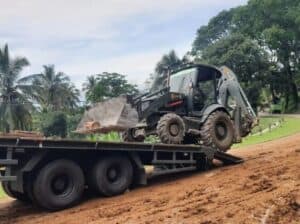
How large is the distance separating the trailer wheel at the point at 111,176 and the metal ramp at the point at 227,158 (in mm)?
3008

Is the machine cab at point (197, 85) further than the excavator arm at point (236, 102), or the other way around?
the excavator arm at point (236, 102)

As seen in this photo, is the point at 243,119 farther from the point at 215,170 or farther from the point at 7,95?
the point at 7,95

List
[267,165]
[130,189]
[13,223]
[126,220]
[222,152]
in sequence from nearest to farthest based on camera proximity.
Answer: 1. [126,220]
2. [13,223]
3. [130,189]
4. [267,165]
5. [222,152]

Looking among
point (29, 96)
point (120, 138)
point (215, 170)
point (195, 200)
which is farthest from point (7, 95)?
point (195, 200)

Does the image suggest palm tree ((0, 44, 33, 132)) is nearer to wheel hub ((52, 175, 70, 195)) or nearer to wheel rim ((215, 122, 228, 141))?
wheel rim ((215, 122, 228, 141))

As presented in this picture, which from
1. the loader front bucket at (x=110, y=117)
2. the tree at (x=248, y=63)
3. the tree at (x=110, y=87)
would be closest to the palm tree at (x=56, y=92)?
the tree at (x=110, y=87)

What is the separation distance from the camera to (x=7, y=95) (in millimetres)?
41281

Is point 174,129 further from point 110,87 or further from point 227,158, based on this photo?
point 110,87

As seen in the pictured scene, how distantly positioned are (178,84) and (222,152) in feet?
7.72

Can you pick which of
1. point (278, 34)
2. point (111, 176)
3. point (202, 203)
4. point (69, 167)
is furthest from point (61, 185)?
point (278, 34)

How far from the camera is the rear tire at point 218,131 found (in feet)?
41.1

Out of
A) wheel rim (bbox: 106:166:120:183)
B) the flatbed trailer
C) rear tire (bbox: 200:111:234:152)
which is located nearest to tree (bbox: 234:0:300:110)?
rear tire (bbox: 200:111:234:152)

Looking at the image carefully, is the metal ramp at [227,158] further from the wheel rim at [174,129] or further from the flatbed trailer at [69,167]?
the flatbed trailer at [69,167]

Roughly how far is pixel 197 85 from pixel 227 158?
2.19m
